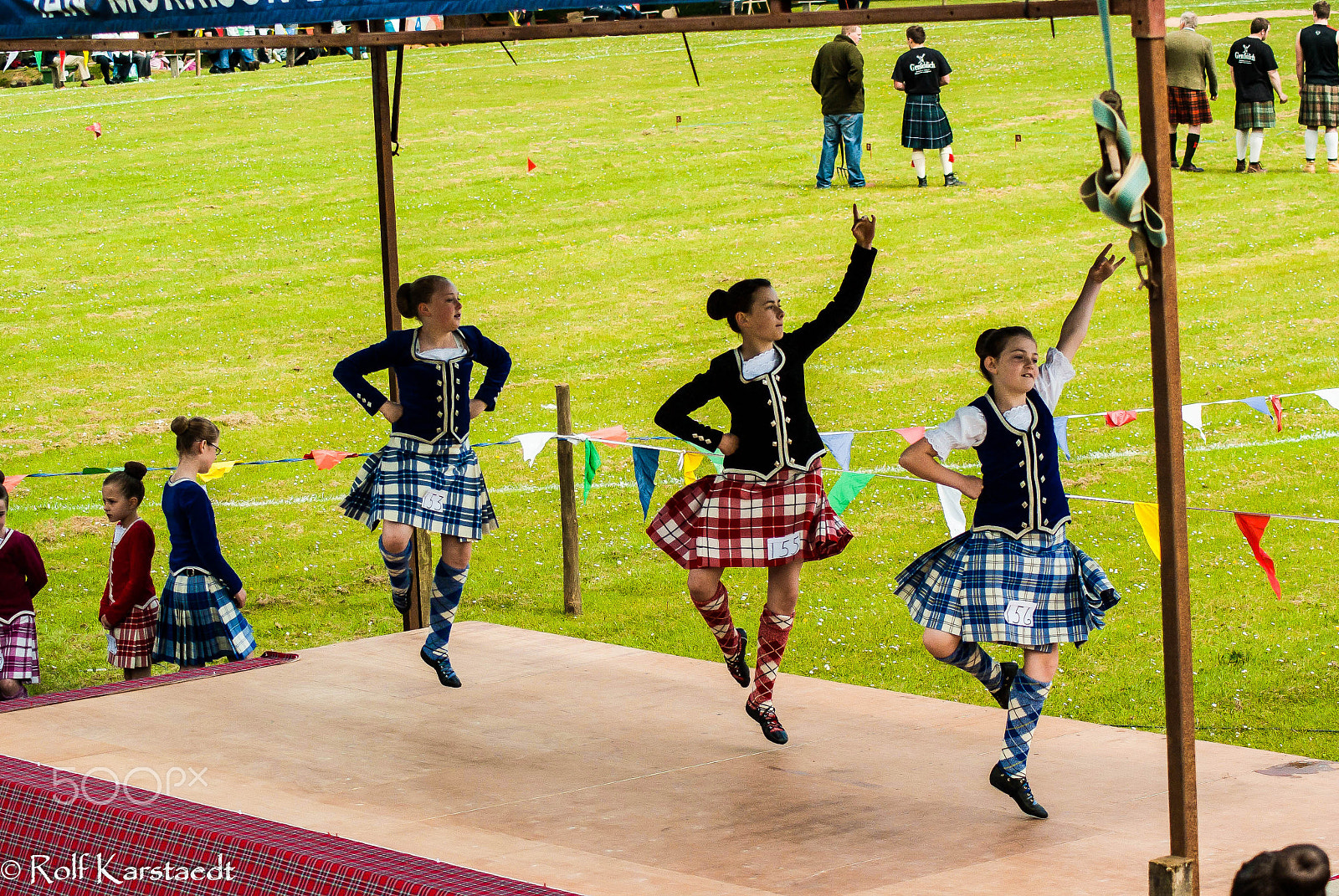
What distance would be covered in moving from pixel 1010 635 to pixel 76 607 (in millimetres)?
6980

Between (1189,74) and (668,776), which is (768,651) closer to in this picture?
(668,776)

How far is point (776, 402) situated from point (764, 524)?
0.46 metres

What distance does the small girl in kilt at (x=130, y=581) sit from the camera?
25.2 feet

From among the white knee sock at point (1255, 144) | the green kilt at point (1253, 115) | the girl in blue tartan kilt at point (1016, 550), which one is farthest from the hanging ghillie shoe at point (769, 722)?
the white knee sock at point (1255, 144)

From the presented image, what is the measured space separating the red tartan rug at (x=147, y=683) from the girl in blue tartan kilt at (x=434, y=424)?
1.05 meters

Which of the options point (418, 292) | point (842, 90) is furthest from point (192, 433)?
point (842, 90)

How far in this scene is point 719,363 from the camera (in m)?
6.67

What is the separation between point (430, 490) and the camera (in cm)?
748

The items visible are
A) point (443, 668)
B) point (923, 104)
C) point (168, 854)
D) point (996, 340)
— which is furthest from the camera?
point (923, 104)

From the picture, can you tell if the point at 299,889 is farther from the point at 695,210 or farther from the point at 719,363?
the point at 695,210

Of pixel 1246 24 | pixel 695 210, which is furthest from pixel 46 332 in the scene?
pixel 1246 24

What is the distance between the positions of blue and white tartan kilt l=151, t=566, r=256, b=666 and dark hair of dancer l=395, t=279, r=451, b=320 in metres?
1.50

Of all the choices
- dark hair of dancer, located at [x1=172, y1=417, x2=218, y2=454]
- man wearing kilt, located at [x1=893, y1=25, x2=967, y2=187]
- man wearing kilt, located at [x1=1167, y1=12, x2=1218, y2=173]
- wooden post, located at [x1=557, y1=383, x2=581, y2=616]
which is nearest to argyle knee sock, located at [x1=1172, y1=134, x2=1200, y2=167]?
man wearing kilt, located at [x1=1167, y1=12, x2=1218, y2=173]

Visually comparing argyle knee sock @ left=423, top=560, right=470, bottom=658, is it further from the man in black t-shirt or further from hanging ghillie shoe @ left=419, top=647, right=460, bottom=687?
the man in black t-shirt
